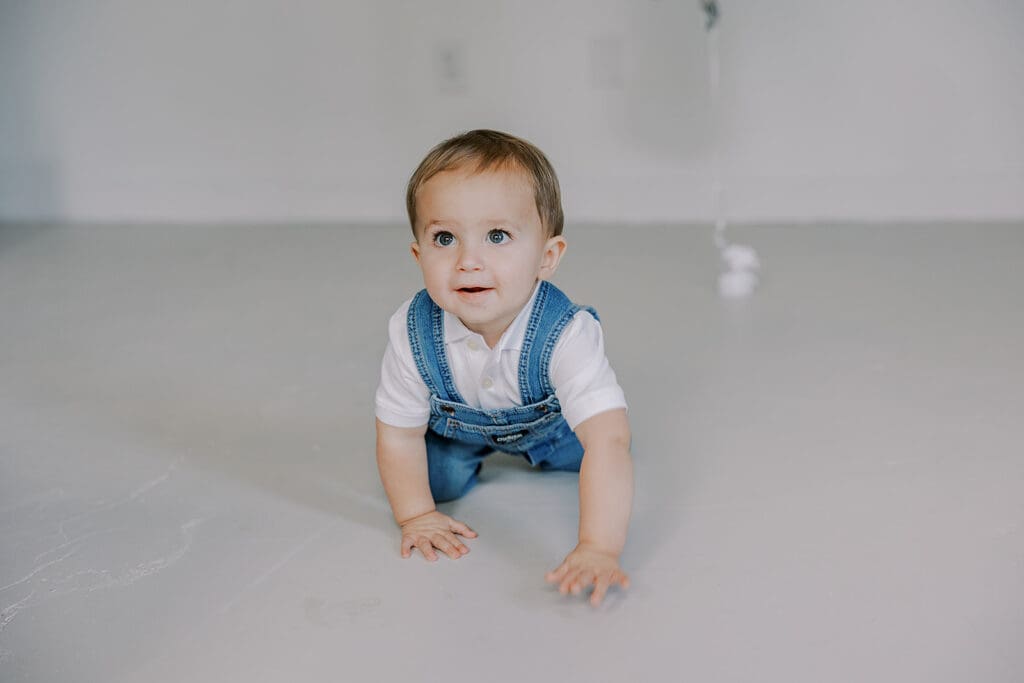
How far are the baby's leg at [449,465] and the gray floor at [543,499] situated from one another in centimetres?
3

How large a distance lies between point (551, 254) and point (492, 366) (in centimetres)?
12

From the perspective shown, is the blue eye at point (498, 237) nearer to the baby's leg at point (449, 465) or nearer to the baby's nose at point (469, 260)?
the baby's nose at point (469, 260)

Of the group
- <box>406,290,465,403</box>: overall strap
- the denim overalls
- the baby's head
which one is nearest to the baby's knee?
the denim overalls

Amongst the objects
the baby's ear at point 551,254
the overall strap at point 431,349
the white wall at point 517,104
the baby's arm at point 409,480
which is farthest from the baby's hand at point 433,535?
the white wall at point 517,104

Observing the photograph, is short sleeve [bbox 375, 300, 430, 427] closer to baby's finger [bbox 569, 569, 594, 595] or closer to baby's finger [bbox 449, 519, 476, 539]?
baby's finger [bbox 449, 519, 476, 539]

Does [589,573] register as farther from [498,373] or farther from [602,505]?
[498,373]

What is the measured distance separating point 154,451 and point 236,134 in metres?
1.62

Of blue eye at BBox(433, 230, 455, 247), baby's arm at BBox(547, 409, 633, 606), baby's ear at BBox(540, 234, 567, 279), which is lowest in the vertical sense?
baby's arm at BBox(547, 409, 633, 606)

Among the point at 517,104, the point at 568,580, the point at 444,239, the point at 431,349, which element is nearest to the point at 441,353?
the point at 431,349

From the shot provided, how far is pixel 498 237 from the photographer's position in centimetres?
102

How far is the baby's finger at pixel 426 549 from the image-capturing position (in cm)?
106

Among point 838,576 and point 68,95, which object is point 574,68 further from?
point 838,576

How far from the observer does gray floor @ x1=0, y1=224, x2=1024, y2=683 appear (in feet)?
2.98

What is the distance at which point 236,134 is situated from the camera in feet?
9.20
